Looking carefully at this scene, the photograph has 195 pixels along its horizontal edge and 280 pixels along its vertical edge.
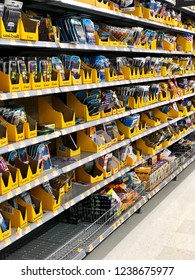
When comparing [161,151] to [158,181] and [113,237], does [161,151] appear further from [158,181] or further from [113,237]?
[113,237]

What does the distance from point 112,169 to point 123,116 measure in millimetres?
551

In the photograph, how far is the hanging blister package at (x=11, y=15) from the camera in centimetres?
236

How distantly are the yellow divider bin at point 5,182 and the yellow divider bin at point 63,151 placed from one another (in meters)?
0.98

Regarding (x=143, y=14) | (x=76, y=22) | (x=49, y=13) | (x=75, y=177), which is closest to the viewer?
(x=76, y=22)

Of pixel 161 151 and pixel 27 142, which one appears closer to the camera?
pixel 27 142

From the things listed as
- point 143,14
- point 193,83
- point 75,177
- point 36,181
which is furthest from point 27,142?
point 193,83

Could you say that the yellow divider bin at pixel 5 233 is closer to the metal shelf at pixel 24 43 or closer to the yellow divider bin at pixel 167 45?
the metal shelf at pixel 24 43

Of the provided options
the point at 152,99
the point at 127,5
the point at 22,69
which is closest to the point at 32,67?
the point at 22,69

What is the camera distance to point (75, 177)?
12.0 ft

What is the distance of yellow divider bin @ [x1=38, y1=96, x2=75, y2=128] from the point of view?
305 cm

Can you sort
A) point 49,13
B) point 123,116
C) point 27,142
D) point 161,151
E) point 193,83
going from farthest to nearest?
point 193,83 → point 161,151 → point 123,116 → point 49,13 → point 27,142

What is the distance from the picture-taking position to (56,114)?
307 centimetres

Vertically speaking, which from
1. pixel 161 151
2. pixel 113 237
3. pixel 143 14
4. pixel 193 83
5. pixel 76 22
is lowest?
pixel 113 237

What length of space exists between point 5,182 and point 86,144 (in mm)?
1194
